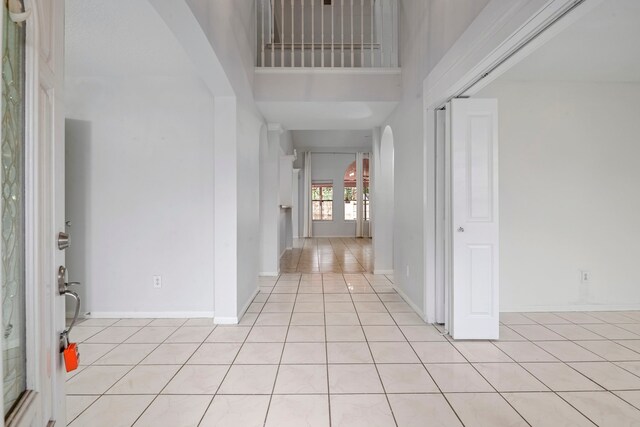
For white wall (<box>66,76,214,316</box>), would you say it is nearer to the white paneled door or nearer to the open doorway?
the white paneled door

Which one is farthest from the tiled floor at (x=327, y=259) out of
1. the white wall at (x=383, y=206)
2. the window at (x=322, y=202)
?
the window at (x=322, y=202)

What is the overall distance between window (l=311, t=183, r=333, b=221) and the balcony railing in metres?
6.10

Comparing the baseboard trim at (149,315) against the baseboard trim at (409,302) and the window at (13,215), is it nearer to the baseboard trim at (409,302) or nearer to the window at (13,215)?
the baseboard trim at (409,302)

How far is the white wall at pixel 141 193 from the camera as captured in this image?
10.7 feet

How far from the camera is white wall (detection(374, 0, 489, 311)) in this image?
2725 millimetres

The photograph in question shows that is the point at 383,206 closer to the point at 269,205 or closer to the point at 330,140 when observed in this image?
the point at 269,205

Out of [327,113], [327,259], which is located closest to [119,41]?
[327,113]

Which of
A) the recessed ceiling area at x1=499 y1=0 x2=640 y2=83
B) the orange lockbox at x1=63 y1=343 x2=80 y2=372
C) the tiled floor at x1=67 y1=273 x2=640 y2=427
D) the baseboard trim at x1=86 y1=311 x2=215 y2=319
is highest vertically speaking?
the recessed ceiling area at x1=499 y1=0 x2=640 y2=83

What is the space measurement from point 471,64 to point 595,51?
1.48m

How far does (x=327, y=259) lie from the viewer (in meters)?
6.81

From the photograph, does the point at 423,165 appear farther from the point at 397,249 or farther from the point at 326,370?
the point at 326,370

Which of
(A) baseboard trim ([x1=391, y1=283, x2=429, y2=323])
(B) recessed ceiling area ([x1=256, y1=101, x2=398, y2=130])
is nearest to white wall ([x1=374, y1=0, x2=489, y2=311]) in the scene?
(A) baseboard trim ([x1=391, y1=283, x2=429, y2=323])

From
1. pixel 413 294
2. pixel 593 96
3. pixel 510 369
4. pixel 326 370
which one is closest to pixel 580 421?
pixel 510 369

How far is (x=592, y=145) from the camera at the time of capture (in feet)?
11.3
